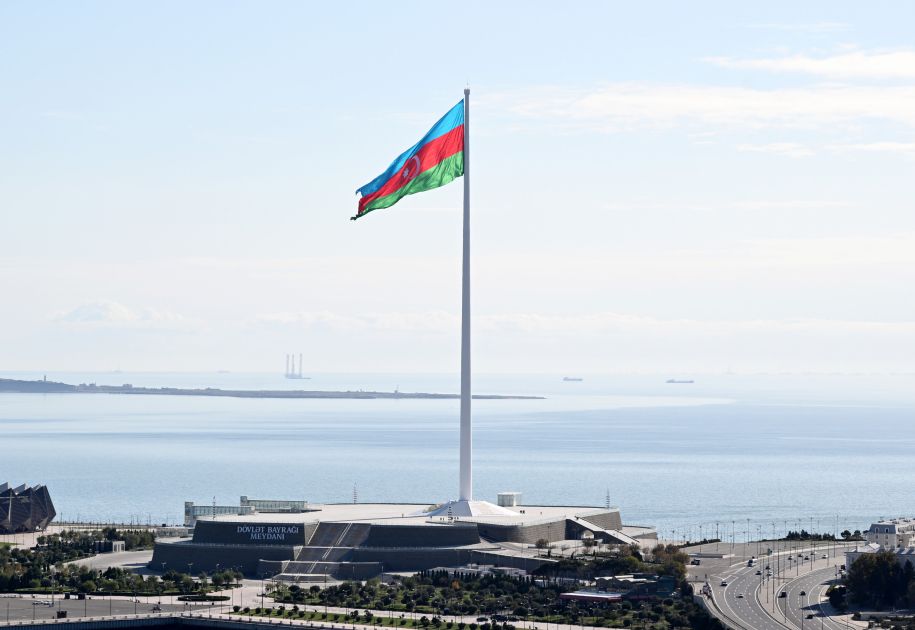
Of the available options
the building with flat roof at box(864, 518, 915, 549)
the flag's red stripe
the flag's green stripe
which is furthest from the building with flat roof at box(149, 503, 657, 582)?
the flag's red stripe

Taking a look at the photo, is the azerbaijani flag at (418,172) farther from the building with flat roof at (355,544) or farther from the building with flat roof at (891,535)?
the building with flat roof at (891,535)

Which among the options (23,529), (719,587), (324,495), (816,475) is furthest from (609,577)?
→ (816,475)

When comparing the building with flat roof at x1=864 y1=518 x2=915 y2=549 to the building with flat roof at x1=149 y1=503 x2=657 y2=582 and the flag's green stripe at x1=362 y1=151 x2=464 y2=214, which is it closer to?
the building with flat roof at x1=149 y1=503 x2=657 y2=582

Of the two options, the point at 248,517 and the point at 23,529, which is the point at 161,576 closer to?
the point at 248,517

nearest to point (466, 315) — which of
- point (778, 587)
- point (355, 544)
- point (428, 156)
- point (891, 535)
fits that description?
point (428, 156)

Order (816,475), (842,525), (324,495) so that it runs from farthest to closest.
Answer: (816,475) < (324,495) < (842,525)

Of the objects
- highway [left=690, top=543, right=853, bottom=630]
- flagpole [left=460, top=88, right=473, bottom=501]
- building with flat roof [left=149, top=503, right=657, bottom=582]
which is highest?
flagpole [left=460, top=88, right=473, bottom=501]

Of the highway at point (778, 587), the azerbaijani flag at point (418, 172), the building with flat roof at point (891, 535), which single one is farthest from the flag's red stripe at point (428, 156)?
the building with flat roof at point (891, 535)

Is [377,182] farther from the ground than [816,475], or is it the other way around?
[377,182]
